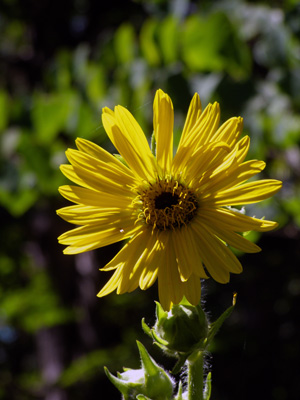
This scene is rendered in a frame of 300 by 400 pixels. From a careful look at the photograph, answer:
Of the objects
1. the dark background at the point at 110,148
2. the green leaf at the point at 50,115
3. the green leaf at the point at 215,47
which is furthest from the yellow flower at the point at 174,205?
the green leaf at the point at 50,115

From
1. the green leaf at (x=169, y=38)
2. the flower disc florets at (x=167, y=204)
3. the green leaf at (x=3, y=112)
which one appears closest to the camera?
the flower disc florets at (x=167, y=204)

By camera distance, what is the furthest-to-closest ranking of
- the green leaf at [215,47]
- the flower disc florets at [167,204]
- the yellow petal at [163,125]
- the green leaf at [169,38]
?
the green leaf at [169,38], the green leaf at [215,47], the flower disc florets at [167,204], the yellow petal at [163,125]

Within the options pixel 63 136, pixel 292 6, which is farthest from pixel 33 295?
pixel 292 6

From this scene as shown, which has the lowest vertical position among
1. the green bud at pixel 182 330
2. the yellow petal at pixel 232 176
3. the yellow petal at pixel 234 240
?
the green bud at pixel 182 330

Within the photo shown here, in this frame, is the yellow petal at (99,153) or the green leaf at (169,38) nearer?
the yellow petal at (99,153)

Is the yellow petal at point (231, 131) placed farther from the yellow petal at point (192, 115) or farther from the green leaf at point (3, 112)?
the green leaf at point (3, 112)

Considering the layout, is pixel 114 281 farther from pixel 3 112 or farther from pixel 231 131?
pixel 3 112

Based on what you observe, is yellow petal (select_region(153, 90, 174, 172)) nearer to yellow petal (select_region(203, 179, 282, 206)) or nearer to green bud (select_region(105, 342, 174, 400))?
yellow petal (select_region(203, 179, 282, 206))
